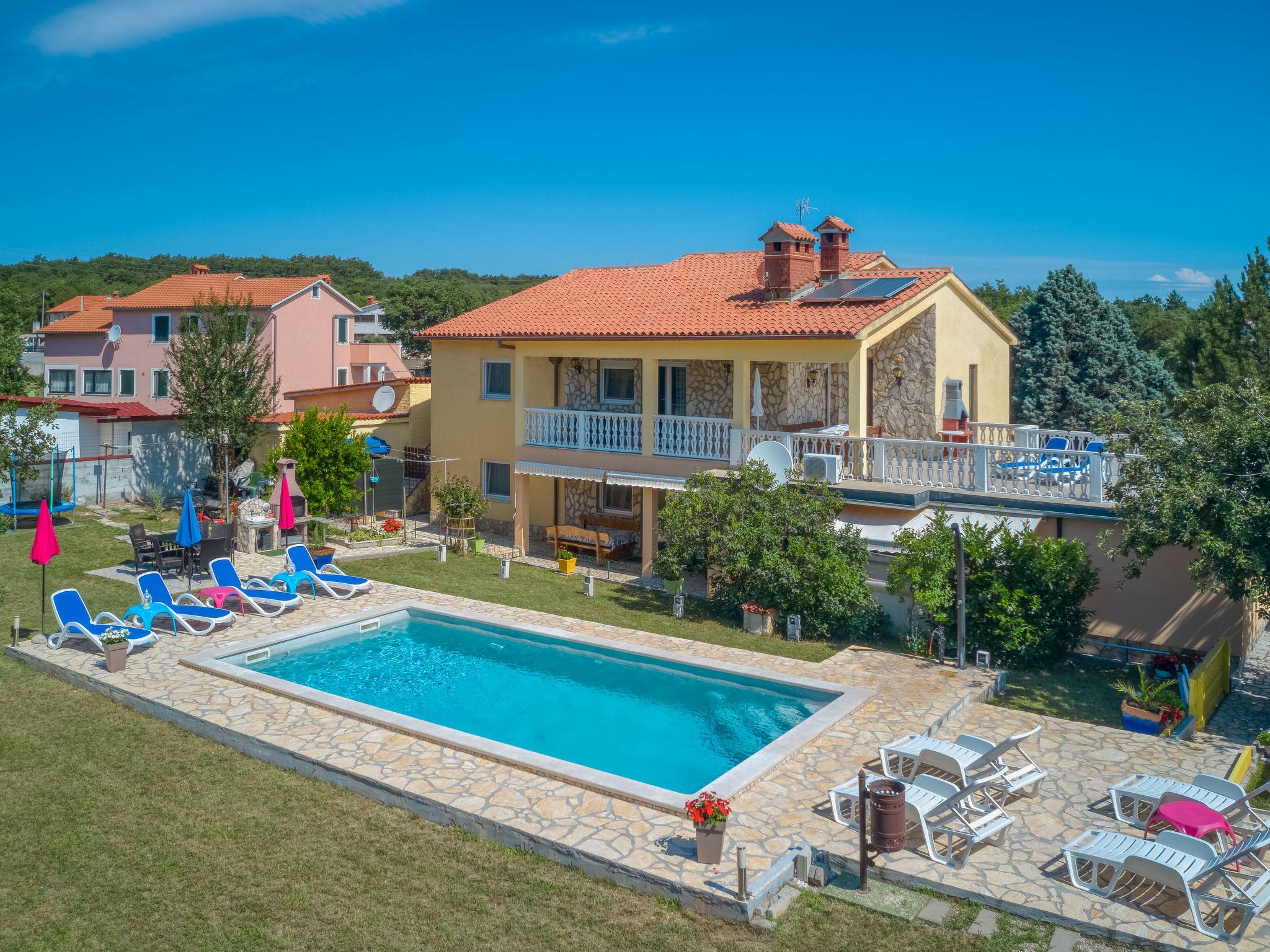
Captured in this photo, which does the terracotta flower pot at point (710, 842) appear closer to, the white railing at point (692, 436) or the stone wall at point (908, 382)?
the white railing at point (692, 436)

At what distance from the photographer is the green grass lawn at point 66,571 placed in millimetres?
22141

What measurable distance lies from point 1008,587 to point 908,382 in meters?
8.62

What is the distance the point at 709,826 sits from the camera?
453 inches

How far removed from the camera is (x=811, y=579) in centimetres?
2162

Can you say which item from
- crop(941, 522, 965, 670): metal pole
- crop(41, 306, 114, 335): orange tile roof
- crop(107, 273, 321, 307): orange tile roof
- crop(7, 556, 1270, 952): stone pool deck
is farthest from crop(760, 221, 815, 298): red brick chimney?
crop(41, 306, 114, 335): orange tile roof

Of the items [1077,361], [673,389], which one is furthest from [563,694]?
[1077,361]

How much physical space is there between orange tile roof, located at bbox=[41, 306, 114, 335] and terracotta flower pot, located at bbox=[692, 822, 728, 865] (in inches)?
2005

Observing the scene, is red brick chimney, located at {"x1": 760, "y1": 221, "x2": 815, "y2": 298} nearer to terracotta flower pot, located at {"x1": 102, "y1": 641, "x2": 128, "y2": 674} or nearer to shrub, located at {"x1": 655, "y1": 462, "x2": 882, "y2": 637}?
shrub, located at {"x1": 655, "y1": 462, "x2": 882, "y2": 637}

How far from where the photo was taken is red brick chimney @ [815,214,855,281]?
2856 cm

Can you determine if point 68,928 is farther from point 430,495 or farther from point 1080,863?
point 430,495

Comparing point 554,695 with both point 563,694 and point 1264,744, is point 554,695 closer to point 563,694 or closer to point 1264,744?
point 563,694

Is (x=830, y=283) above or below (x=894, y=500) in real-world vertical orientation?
above

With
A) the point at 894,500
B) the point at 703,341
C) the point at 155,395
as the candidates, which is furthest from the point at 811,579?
the point at 155,395

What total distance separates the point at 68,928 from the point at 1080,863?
1090 cm
